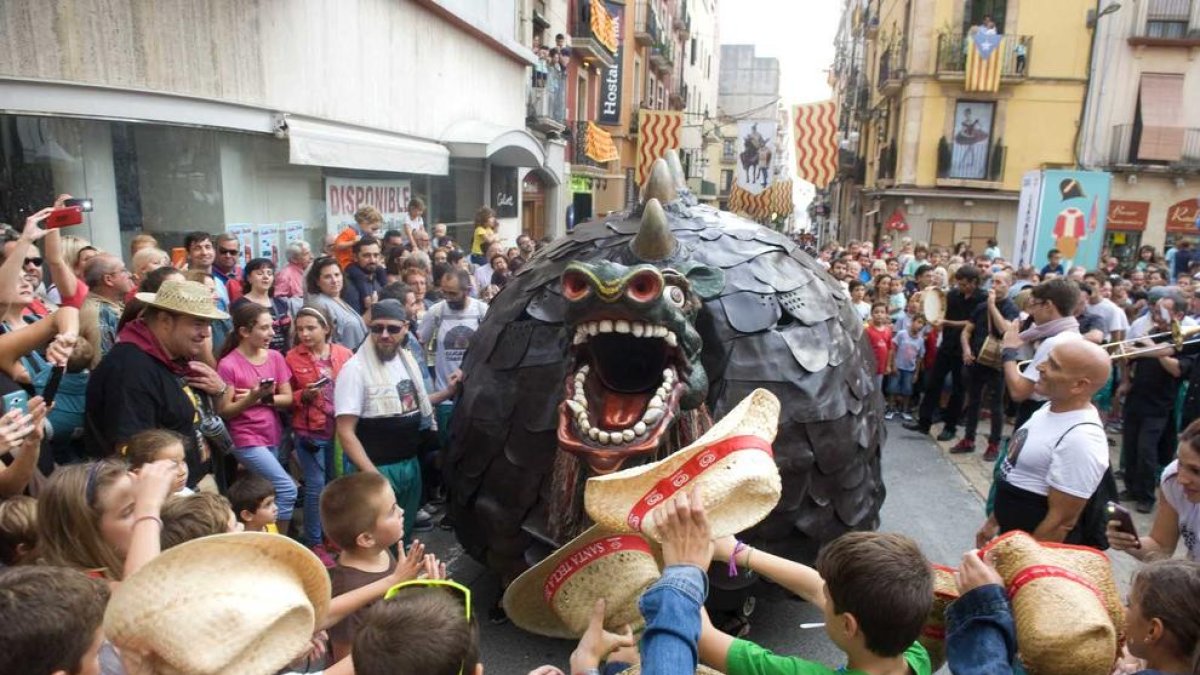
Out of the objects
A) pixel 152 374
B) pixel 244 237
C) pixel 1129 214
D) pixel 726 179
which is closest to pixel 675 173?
pixel 152 374

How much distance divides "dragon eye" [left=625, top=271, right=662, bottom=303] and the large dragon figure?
0.08 m

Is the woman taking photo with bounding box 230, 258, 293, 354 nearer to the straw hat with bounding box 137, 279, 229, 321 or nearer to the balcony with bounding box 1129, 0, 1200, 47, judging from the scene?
the straw hat with bounding box 137, 279, 229, 321

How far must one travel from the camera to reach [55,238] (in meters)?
3.25

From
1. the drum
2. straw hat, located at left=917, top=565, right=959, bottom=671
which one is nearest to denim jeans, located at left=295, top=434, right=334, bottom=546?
straw hat, located at left=917, top=565, right=959, bottom=671

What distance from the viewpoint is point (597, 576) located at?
2416 mm

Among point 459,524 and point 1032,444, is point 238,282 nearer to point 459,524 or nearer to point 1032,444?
point 459,524

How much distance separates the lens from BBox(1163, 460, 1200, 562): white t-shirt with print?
7.57 feet

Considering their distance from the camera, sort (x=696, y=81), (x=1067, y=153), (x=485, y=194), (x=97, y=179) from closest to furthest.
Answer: (x=97, y=179) → (x=485, y=194) → (x=1067, y=153) → (x=696, y=81)

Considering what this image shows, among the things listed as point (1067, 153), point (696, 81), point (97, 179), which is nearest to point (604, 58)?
point (1067, 153)

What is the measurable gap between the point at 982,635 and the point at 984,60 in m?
20.3

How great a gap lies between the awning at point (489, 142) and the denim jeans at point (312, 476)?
848 cm

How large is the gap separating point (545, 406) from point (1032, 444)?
5.67 feet

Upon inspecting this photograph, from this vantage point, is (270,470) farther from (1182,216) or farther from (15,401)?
(1182,216)

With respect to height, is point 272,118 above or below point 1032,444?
above
